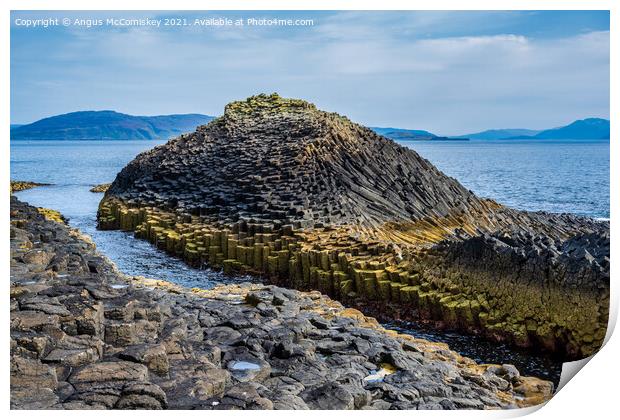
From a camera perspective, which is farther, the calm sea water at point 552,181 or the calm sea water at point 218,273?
the calm sea water at point 552,181

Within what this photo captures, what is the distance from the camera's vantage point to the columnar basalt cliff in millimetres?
7305

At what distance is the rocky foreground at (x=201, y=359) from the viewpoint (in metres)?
4.11

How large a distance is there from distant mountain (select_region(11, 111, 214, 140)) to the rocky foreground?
3.36 ft

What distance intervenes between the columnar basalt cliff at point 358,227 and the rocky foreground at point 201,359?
152 centimetres

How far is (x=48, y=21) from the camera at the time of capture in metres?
4.71

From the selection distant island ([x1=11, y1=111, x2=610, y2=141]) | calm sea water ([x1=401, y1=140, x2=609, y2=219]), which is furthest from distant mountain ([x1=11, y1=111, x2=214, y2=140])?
calm sea water ([x1=401, y1=140, x2=609, y2=219])

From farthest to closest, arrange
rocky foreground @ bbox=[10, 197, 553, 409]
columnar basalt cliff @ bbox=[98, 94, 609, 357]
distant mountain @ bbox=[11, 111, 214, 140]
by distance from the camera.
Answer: columnar basalt cliff @ bbox=[98, 94, 609, 357], distant mountain @ bbox=[11, 111, 214, 140], rocky foreground @ bbox=[10, 197, 553, 409]

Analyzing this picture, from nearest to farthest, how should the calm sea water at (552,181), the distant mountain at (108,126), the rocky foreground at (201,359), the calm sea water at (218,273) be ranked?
1. the rocky foreground at (201,359)
2. the distant mountain at (108,126)
3. the calm sea water at (218,273)
4. the calm sea water at (552,181)

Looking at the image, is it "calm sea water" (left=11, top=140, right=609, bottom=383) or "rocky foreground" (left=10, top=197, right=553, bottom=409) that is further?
"calm sea water" (left=11, top=140, right=609, bottom=383)

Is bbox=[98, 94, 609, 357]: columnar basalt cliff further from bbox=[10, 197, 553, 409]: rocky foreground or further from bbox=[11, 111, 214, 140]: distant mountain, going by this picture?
bbox=[11, 111, 214, 140]: distant mountain

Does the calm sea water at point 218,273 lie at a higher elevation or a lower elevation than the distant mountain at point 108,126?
lower

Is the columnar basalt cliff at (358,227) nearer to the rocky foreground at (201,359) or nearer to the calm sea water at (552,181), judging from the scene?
the calm sea water at (552,181)

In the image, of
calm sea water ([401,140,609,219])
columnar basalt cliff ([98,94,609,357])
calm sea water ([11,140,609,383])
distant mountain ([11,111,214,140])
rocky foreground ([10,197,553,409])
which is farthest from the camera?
calm sea water ([401,140,609,219])

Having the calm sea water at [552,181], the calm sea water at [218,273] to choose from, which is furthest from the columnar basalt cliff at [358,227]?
the calm sea water at [552,181]
